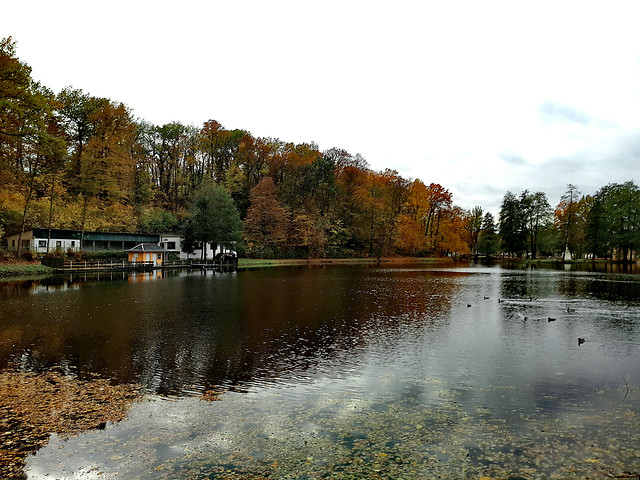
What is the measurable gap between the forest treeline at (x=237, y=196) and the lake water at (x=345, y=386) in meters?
30.4

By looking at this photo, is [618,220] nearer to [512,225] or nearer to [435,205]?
[512,225]

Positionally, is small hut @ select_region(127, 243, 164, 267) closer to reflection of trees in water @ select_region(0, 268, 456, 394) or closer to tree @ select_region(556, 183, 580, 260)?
reflection of trees in water @ select_region(0, 268, 456, 394)

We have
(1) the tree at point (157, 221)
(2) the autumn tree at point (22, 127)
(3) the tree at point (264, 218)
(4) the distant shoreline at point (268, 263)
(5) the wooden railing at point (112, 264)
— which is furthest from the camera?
(3) the tree at point (264, 218)

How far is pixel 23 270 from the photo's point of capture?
44.8 meters

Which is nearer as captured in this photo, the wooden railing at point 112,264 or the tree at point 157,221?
the wooden railing at point 112,264

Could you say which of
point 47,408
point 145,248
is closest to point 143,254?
point 145,248

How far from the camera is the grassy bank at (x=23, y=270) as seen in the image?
43031 mm

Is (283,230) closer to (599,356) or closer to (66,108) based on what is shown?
(66,108)

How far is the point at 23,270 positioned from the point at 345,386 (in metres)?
45.5

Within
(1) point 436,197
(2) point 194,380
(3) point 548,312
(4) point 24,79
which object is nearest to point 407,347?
(2) point 194,380

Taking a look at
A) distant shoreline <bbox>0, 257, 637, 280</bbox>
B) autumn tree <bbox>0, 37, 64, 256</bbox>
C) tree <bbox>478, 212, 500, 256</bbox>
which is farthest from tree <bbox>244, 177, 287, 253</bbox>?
tree <bbox>478, 212, 500, 256</bbox>

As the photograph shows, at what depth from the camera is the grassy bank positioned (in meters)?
43.0

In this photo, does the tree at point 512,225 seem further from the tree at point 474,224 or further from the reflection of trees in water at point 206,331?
the reflection of trees in water at point 206,331

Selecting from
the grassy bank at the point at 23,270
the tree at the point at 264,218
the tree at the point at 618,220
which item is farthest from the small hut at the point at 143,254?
the tree at the point at 618,220
